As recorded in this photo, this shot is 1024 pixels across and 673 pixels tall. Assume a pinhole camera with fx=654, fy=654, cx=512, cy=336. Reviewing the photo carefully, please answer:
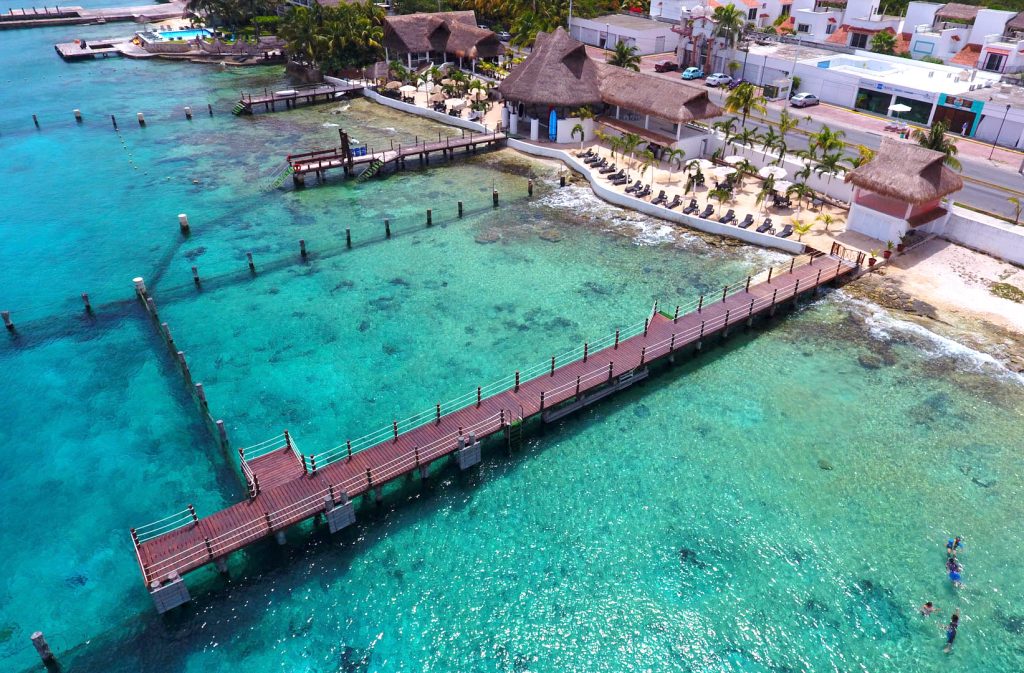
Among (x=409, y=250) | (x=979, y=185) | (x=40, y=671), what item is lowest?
(x=40, y=671)

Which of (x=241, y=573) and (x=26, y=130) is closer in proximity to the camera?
(x=241, y=573)

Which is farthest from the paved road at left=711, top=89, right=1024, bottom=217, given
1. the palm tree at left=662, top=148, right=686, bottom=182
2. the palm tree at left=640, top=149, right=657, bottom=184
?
the palm tree at left=640, top=149, right=657, bottom=184

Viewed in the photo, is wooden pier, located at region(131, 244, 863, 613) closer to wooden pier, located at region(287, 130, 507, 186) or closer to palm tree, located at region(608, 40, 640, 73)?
wooden pier, located at region(287, 130, 507, 186)

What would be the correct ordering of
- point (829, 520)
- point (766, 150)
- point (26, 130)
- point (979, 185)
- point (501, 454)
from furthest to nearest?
point (26, 130) → point (766, 150) → point (979, 185) → point (501, 454) → point (829, 520)

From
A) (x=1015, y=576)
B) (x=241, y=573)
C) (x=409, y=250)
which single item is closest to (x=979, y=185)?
(x=1015, y=576)

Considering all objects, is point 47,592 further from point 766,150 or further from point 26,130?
point 26,130

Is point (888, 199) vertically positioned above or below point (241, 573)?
above

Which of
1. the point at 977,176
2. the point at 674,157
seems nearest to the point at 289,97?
the point at 674,157
